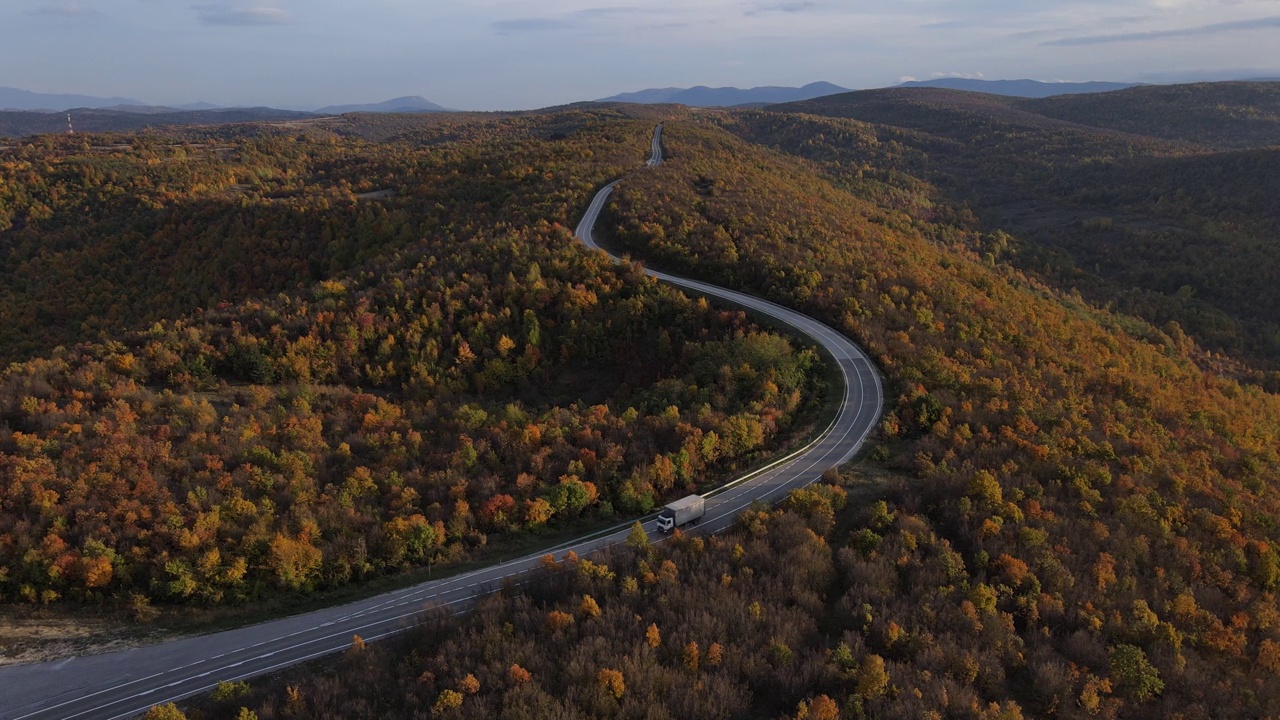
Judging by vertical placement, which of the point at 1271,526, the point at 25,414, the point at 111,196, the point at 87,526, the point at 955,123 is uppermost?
the point at 955,123

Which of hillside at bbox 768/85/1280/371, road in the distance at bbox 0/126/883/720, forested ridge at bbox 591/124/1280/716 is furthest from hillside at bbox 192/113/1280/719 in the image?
hillside at bbox 768/85/1280/371

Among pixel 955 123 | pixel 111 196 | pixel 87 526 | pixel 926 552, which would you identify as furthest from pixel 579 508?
pixel 955 123

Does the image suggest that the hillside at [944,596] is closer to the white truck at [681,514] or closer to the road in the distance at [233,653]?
the road in the distance at [233,653]

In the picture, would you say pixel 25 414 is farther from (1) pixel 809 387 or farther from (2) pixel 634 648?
(1) pixel 809 387

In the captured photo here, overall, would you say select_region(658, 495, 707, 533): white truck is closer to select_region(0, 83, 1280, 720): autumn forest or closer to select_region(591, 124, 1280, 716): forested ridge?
select_region(0, 83, 1280, 720): autumn forest

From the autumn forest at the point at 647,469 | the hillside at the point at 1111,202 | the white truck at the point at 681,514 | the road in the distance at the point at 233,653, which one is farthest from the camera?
the hillside at the point at 1111,202

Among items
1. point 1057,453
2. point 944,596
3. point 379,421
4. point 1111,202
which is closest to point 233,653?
point 379,421

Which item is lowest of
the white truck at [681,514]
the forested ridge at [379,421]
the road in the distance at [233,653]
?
the road in the distance at [233,653]

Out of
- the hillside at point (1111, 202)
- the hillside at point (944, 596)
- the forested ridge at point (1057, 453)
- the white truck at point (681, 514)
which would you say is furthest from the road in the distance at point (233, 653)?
the hillside at point (1111, 202)
